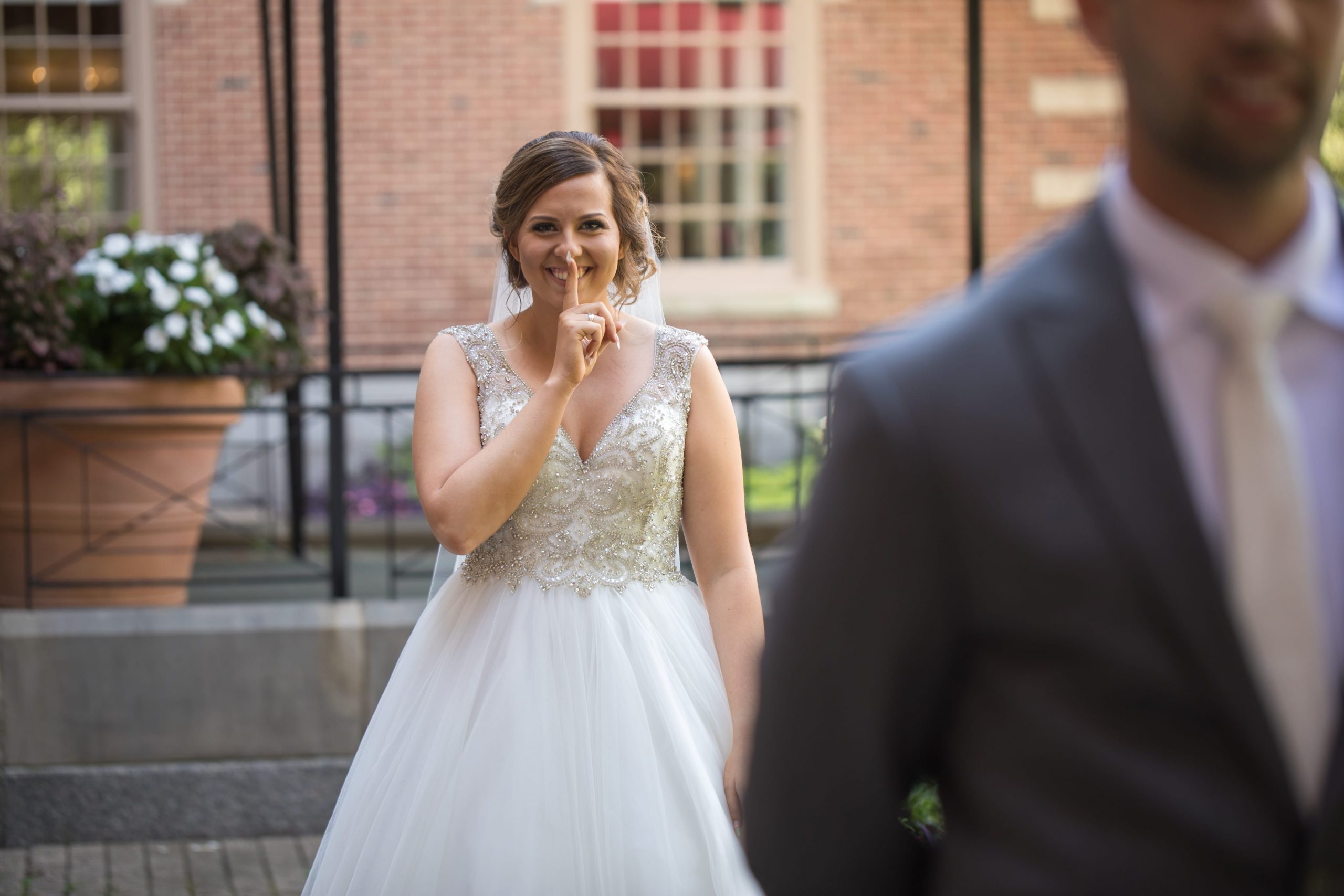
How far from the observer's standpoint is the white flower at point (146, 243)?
5715 mm

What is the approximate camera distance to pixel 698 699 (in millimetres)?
2973

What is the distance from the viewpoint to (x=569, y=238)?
2883mm

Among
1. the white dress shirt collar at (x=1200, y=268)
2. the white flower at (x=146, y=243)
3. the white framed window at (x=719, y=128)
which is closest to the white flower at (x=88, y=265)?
the white flower at (x=146, y=243)

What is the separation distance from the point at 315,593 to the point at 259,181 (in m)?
4.80

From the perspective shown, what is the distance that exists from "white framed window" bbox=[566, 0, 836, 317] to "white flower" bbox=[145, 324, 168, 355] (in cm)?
561

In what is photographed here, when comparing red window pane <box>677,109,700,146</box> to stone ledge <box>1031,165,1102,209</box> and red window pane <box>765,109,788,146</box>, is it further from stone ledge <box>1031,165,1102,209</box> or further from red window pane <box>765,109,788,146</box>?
stone ledge <box>1031,165,1102,209</box>

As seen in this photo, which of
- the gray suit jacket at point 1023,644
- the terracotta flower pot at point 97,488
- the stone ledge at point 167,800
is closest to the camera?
the gray suit jacket at point 1023,644

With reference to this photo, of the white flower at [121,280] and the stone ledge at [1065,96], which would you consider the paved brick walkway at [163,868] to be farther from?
the stone ledge at [1065,96]

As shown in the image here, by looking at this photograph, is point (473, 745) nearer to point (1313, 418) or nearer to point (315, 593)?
point (1313, 418)

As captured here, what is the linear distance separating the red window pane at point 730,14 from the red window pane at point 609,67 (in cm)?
85

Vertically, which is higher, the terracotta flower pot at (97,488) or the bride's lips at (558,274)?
the bride's lips at (558,274)

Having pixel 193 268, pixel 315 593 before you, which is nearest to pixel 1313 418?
pixel 193 268

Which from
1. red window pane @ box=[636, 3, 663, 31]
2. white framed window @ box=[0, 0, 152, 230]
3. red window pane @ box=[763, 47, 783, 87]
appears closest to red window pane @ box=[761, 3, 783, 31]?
red window pane @ box=[763, 47, 783, 87]

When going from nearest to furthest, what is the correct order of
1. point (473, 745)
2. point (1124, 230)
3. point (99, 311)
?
1. point (1124, 230)
2. point (473, 745)
3. point (99, 311)
